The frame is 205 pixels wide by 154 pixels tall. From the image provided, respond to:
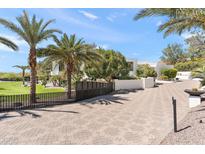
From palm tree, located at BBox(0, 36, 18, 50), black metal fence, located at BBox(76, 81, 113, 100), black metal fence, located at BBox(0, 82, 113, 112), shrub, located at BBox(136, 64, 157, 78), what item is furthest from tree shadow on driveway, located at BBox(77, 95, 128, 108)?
shrub, located at BBox(136, 64, 157, 78)

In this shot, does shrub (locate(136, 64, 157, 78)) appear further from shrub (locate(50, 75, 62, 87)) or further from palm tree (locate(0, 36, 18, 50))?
palm tree (locate(0, 36, 18, 50))

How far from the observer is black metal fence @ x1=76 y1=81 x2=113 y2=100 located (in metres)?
14.4

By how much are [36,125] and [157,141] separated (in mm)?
4857

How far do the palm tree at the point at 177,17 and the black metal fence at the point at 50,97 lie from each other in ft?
25.6

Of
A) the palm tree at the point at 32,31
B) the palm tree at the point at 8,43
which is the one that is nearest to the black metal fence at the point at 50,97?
the palm tree at the point at 32,31

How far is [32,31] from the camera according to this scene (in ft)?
38.6

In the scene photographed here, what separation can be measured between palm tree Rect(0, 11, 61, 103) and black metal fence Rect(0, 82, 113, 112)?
0.53m

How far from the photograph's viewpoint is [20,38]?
11.9 m

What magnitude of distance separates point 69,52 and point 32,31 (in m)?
3.14

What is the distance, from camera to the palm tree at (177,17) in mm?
6790

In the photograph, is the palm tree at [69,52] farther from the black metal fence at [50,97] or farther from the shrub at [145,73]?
the shrub at [145,73]

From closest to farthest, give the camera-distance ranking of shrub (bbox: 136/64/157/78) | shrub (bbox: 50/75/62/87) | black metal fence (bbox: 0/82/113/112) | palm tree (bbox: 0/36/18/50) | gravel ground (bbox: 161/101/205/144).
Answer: gravel ground (bbox: 161/101/205/144) → black metal fence (bbox: 0/82/113/112) → palm tree (bbox: 0/36/18/50) → shrub (bbox: 50/75/62/87) → shrub (bbox: 136/64/157/78)

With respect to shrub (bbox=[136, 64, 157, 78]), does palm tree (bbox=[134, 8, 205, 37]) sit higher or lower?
higher

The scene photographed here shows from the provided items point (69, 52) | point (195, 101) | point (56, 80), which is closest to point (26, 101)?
point (69, 52)
